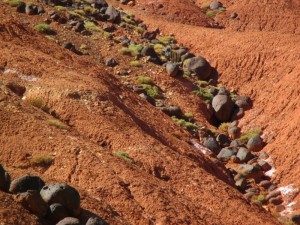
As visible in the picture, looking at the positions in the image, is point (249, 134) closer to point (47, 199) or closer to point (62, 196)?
point (62, 196)

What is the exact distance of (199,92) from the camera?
35875 millimetres

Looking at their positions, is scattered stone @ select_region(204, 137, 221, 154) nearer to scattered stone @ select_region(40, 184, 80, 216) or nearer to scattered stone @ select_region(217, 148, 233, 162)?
scattered stone @ select_region(217, 148, 233, 162)

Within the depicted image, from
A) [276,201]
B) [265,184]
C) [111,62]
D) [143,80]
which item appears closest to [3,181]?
[276,201]

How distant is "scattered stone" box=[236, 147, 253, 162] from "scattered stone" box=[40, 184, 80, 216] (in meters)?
16.2

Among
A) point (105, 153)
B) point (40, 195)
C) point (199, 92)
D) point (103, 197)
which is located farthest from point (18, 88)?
point (199, 92)

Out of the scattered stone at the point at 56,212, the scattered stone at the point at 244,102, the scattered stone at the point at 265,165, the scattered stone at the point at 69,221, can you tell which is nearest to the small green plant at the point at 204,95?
the scattered stone at the point at 244,102

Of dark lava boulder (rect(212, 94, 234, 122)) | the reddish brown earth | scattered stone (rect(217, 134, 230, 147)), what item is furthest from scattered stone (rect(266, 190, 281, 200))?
dark lava boulder (rect(212, 94, 234, 122))

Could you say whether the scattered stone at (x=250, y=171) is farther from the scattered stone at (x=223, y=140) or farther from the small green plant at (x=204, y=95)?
the small green plant at (x=204, y=95)

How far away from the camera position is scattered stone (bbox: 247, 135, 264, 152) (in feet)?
104

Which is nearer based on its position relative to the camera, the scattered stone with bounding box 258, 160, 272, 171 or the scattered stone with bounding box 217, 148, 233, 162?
the scattered stone with bounding box 258, 160, 272, 171

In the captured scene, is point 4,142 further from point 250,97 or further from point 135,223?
point 250,97

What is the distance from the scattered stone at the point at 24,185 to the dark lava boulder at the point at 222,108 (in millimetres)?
20830

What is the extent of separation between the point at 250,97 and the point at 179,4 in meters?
15.5

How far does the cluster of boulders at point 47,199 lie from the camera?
14320mm
